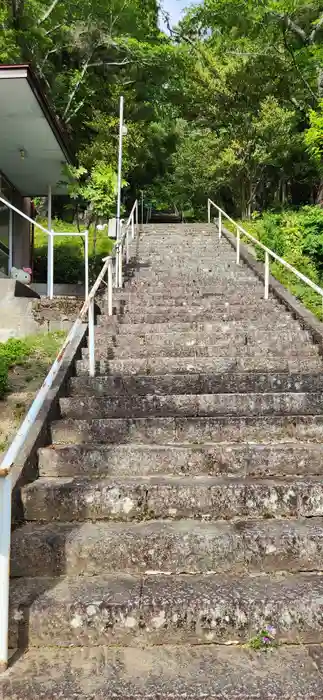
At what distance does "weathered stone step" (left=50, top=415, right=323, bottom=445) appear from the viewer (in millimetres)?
3707

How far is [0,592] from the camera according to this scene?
6.85ft

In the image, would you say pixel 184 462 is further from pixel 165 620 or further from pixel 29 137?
pixel 29 137

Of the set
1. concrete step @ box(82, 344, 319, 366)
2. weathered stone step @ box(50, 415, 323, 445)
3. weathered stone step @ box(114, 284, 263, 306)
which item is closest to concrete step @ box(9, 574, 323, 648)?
weathered stone step @ box(50, 415, 323, 445)

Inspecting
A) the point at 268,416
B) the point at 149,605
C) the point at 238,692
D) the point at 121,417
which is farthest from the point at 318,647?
the point at 121,417

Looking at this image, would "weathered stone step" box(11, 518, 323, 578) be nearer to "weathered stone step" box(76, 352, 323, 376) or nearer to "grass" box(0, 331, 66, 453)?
"grass" box(0, 331, 66, 453)

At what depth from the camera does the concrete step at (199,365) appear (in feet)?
15.9

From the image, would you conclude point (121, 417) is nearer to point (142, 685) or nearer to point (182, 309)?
point (142, 685)

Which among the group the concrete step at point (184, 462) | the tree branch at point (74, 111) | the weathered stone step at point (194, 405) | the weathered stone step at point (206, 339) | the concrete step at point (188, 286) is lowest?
the concrete step at point (184, 462)

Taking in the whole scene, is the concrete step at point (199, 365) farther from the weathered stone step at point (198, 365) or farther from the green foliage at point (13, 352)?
the green foliage at point (13, 352)

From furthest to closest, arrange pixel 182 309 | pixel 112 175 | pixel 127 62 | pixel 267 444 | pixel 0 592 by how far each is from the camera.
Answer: pixel 127 62 → pixel 112 175 → pixel 182 309 → pixel 267 444 → pixel 0 592

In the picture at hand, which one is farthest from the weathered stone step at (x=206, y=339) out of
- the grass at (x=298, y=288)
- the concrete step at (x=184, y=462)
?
the concrete step at (x=184, y=462)

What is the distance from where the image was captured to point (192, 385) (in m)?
4.43

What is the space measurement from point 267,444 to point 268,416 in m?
0.29

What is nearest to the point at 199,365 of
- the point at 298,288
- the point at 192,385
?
the point at 192,385
